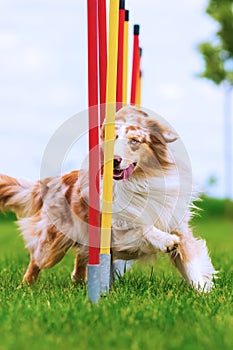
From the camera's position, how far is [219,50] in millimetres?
19000

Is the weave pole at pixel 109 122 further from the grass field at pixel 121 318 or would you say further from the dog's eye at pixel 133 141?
the grass field at pixel 121 318

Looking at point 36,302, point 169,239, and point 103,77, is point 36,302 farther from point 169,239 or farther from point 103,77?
point 103,77

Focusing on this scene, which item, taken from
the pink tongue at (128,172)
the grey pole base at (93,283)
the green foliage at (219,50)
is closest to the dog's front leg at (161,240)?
the pink tongue at (128,172)

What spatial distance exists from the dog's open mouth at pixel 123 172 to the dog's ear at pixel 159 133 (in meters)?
0.21

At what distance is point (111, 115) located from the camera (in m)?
3.57

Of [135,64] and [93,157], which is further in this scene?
[135,64]

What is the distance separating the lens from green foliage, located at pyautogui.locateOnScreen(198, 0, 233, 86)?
18641mm

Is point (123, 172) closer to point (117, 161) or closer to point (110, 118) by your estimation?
point (117, 161)

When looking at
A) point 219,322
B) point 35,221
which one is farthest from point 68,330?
point 35,221

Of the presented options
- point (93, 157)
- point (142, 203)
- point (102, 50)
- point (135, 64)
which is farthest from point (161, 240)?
point (135, 64)

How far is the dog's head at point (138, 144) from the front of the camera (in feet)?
12.5

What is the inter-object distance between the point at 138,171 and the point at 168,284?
0.81 meters

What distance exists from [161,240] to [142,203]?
0.30 metres

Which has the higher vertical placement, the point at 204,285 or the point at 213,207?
the point at 204,285
